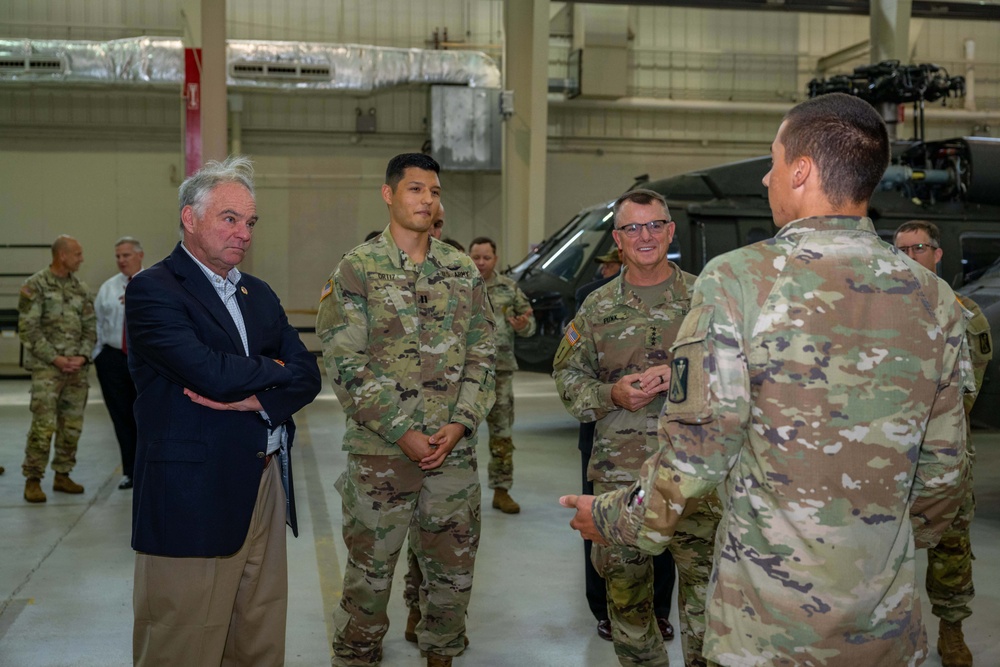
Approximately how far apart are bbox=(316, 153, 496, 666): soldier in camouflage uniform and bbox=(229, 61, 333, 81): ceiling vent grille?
1141 centimetres

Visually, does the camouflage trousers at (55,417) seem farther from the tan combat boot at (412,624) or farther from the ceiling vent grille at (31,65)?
the ceiling vent grille at (31,65)

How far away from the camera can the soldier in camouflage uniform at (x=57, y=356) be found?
636 cm

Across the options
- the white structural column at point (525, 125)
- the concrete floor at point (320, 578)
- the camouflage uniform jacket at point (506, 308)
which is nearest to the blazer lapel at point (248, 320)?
the concrete floor at point (320, 578)

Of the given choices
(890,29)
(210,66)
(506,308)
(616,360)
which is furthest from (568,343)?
(890,29)

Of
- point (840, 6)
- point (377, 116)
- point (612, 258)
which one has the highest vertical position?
point (840, 6)

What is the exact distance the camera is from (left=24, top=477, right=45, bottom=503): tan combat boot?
6.27 metres

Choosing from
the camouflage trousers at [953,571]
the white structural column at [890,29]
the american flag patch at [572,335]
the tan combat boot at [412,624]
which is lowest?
the tan combat boot at [412,624]

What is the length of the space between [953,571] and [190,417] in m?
2.80

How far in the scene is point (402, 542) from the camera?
3225 mm

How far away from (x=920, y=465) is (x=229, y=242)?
185 cm

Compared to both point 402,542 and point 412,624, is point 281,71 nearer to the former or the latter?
point 412,624

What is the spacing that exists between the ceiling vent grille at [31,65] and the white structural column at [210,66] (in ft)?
16.7

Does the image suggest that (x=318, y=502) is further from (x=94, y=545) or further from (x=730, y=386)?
(x=730, y=386)

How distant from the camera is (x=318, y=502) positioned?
6.41 metres
